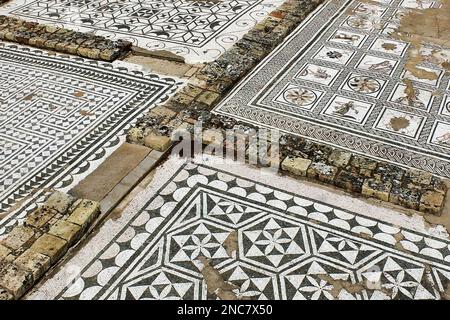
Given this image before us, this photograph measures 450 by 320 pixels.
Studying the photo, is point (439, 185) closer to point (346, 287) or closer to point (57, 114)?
point (346, 287)

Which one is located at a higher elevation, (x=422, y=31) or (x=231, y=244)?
(x=422, y=31)

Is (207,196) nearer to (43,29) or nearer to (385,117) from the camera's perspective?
(385,117)

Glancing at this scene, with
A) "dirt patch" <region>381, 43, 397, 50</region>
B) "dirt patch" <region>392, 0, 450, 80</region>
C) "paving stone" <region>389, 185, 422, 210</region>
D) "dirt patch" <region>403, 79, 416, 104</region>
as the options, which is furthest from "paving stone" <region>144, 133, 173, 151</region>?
"dirt patch" <region>381, 43, 397, 50</region>

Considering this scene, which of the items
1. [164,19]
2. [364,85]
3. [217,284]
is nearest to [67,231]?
[217,284]

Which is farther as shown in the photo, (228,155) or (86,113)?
(86,113)

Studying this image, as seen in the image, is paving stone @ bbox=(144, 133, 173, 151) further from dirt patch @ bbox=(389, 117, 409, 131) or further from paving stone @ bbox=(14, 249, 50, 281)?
dirt patch @ bbox=(389, 117, 409, 131)
